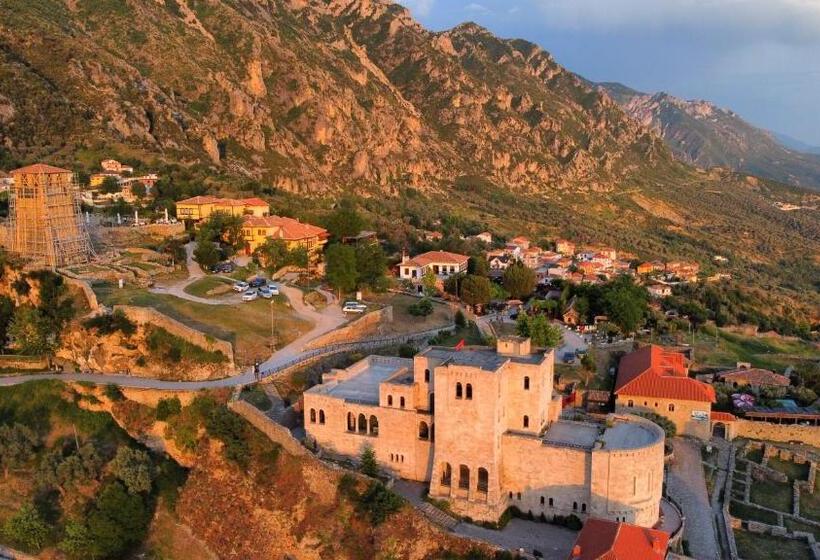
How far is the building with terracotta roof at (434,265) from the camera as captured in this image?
2783 inches

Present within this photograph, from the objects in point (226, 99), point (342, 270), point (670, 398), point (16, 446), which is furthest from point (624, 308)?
point (226, 99)

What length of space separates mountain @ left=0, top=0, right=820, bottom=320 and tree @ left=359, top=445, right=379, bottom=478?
4605cm

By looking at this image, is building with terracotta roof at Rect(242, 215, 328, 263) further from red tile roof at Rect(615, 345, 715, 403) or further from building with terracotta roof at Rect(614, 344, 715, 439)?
building with terracotta roof at Rect(614, 344, 715, 439)

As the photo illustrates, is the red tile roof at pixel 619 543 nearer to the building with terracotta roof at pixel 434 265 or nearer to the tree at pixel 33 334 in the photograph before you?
the tree at pixel 33 334

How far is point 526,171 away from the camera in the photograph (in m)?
197

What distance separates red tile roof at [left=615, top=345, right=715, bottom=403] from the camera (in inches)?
1649

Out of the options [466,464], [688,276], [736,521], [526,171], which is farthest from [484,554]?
[526,171]

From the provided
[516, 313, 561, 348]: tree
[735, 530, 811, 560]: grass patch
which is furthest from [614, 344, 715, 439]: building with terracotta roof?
[735, 530, 811, 560]: grass patch

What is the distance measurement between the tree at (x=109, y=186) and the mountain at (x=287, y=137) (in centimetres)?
561

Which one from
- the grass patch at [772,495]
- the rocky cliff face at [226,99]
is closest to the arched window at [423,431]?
the grass patch at [772,495]

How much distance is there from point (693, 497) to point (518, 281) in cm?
3585

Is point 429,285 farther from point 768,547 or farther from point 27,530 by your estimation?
point 27,530

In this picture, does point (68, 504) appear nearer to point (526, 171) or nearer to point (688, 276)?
point (688, 276)

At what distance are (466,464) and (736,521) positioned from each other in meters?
13.1
